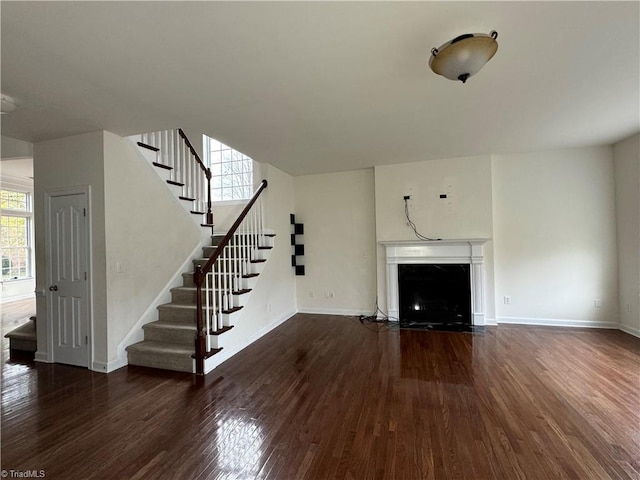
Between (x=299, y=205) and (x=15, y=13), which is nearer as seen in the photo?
(x=15, y=13)

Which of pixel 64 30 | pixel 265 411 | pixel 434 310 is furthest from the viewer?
pixel 434 310

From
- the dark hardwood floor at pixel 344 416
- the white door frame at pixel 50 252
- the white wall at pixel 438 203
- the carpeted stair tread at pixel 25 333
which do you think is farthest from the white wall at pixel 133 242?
the white wall at pixel 438 203

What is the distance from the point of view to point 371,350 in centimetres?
360

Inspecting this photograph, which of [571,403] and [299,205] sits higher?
→ [299,205]

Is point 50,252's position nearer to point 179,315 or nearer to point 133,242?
point 133,242

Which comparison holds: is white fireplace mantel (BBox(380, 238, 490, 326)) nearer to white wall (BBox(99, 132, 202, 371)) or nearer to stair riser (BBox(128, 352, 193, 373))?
stair riser (BBox(128, 352, 193, 373))

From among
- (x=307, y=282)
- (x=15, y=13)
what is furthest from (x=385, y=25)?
(x=307, y=282)

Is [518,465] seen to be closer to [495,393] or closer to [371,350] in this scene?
[495,393]

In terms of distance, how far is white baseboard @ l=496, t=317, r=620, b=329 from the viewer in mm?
4219

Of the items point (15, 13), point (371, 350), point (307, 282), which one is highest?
point (15, 13)

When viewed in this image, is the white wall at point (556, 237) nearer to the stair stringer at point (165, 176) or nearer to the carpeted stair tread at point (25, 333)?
the stair stringer at point (165, 176)

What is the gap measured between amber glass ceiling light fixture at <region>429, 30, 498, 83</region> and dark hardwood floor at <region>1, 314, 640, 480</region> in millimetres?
2518

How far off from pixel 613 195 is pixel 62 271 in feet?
24.6

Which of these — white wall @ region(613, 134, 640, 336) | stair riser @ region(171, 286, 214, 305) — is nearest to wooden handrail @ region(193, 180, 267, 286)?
stair riser @ region(171, 286, 214, 305)
